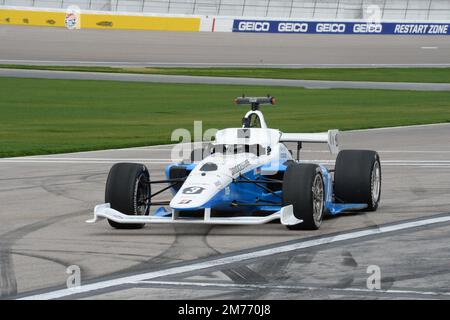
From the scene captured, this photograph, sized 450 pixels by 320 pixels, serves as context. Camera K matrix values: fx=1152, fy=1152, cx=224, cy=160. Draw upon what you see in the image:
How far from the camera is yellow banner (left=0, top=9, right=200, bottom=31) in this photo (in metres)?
80.1

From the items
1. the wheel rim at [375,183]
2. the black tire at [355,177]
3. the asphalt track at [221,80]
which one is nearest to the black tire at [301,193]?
the black tire at [355,177]

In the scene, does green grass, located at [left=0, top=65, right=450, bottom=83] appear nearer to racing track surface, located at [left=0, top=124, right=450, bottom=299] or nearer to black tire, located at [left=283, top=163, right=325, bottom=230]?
racing track surface, located at [left=0, top=124, right=450, bottom=299]

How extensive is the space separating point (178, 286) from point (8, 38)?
210 ft

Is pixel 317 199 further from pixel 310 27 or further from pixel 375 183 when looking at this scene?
pixel 310 27

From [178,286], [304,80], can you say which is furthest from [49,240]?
[304,80]

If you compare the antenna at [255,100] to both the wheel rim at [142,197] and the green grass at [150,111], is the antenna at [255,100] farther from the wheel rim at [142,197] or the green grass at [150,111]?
the green grass at [150,111]

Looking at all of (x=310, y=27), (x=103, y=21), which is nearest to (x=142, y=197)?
(x=103, y=21)

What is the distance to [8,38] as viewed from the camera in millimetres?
72062

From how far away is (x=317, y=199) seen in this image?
13359 millimetres

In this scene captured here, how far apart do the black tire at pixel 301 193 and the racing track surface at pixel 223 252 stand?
16 cm

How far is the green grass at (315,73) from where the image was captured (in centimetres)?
5297

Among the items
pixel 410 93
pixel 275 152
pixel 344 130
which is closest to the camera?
pixel 275 152

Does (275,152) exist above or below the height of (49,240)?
above

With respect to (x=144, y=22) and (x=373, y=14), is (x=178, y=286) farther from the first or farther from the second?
(x=373, y=14)
